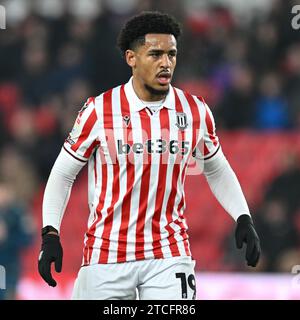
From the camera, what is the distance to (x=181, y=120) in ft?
19.9

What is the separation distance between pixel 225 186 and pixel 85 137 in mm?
834

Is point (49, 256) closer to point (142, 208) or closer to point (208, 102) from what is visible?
point (142, 208)

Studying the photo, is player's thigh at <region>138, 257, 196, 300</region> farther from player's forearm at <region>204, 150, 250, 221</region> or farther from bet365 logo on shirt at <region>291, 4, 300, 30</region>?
bet365 logo on shirt at <region>291, 4, 300, 30</region>

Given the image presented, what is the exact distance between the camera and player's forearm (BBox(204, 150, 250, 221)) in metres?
6.20

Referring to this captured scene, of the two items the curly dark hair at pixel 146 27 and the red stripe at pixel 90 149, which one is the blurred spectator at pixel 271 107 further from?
the red stripe at pixel 90 149

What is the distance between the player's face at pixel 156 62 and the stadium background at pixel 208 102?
13.7ft

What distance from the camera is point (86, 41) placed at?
1345 centimetres

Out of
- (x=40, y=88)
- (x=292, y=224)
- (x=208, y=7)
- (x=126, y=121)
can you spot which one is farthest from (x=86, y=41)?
(x=126, y=121)

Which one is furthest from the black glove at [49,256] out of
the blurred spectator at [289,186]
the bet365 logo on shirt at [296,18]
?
the bet365 logo on shirt at [296,18]

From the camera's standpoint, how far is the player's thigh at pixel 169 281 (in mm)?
5832

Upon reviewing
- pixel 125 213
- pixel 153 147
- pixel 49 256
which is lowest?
pixel 49 256

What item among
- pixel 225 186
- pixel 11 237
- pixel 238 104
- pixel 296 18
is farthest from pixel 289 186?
pixel 225 186

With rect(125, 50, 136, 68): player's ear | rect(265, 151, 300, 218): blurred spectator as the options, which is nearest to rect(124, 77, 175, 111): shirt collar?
rect(125, 50, 136, 68): player's ear
